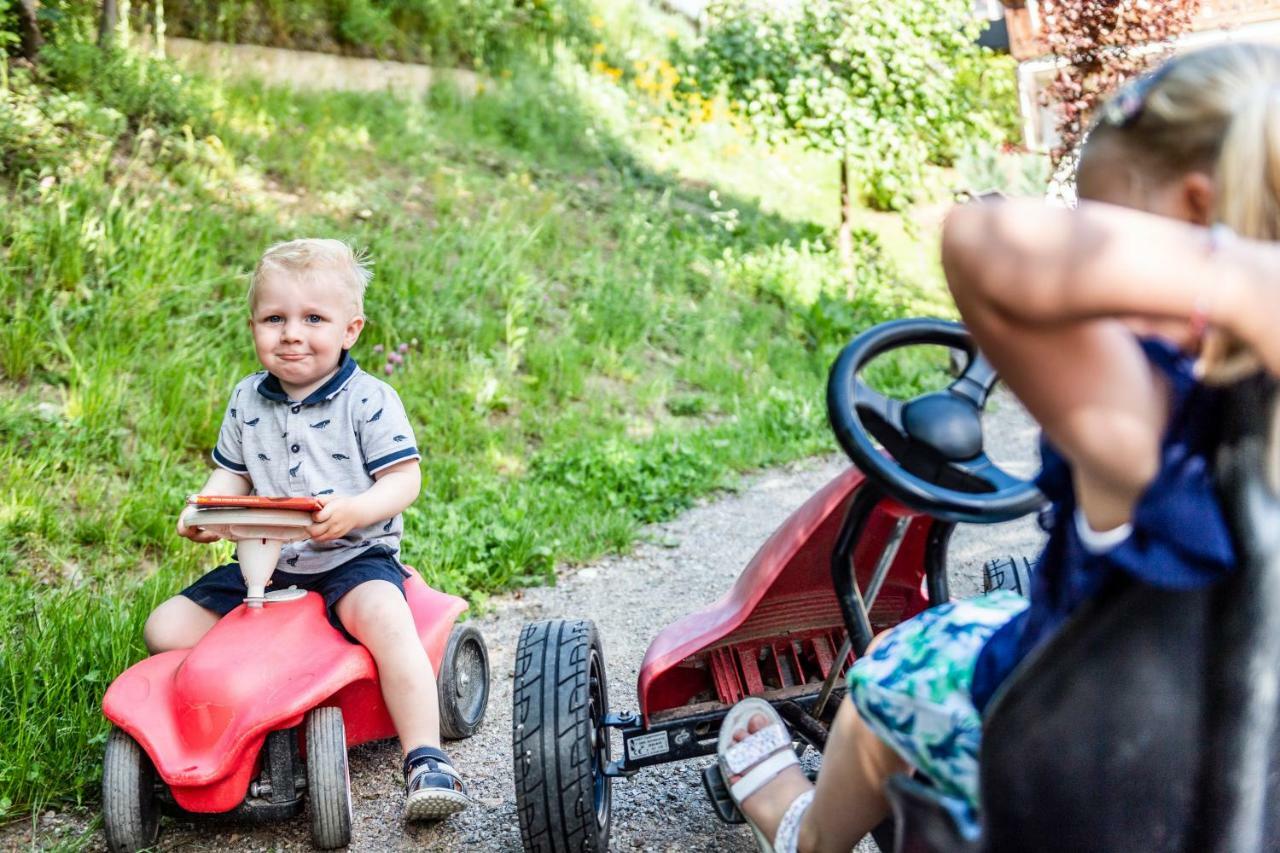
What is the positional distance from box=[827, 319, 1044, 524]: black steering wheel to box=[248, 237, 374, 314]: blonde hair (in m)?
1.50

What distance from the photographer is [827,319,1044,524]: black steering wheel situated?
5.11 ft

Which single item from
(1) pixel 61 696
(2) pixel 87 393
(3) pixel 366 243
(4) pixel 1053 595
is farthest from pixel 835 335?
(4) pixel 1053 595

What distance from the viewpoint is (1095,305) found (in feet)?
3.38

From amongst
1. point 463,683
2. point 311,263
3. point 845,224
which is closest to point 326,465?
point 311,263

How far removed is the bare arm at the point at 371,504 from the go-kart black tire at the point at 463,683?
368 millimetres

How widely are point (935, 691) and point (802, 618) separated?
0.81 m

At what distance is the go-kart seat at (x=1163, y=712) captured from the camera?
3.42ft

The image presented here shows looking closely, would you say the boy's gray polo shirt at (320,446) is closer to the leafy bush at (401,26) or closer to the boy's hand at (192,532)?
the boy's hand at (192,532)

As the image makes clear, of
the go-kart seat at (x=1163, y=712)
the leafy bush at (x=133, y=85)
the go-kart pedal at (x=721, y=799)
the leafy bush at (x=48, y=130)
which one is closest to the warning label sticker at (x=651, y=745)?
the go-kart pedal at (x=721, y=799)

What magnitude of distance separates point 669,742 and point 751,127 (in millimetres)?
7059

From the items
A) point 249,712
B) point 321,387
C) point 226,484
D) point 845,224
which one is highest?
point 321,387

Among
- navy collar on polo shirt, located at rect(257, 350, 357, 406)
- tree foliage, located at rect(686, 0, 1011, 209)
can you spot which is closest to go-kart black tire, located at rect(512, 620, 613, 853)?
navy collar on polo shirt, located at rect(257, 350, 357, 406)

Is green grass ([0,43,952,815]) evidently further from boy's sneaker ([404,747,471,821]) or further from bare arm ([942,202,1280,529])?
bare arm ([942,202,1280,529])

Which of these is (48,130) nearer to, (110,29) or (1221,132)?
(110,29)
